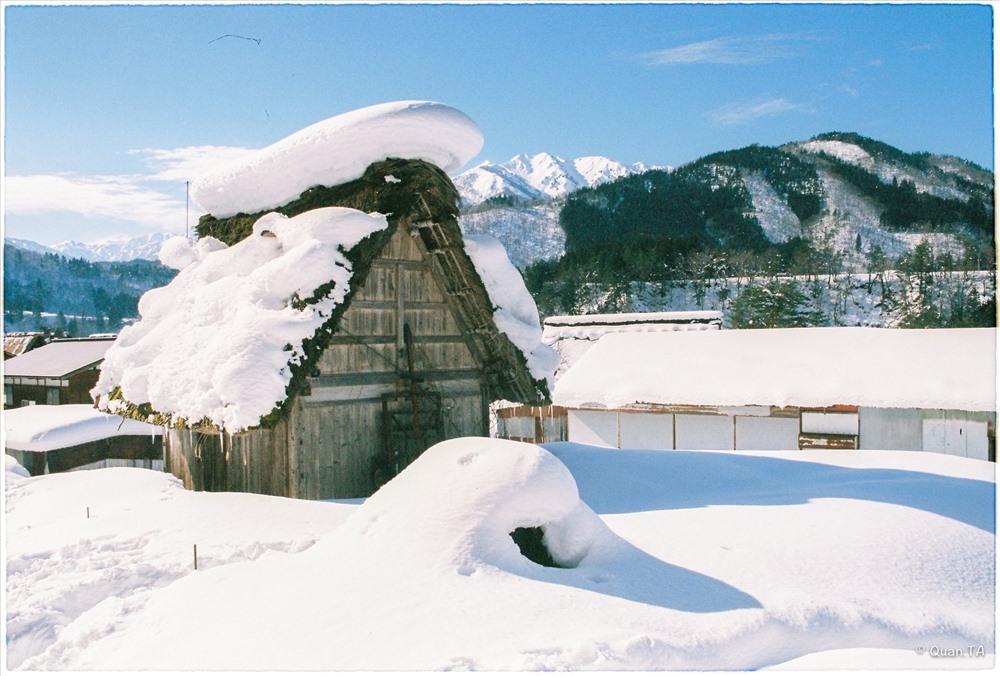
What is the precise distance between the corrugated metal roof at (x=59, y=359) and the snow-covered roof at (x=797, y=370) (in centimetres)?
2201

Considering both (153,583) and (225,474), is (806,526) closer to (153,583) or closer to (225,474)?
(153,583)

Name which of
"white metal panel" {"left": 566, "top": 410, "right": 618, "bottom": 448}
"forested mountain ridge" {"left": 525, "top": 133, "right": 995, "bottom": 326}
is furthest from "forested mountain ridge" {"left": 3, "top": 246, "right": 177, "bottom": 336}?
"white metal panel" {"left": 566, "top": 410, "right": 618, "bottom": 448}

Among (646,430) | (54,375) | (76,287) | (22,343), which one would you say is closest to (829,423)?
(646,430)

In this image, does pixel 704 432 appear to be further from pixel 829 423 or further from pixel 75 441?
pixel 75 441

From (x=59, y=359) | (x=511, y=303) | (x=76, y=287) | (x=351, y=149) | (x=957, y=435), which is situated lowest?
(x=957, y=435)

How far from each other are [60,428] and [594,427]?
55.6 feet

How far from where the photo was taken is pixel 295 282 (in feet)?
29.1

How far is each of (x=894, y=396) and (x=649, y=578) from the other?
526 inches

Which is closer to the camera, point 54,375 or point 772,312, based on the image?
point 54,375

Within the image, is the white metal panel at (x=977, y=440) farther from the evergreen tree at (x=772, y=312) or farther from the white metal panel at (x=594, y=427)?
the evergreen tree at (x=772, y=312)

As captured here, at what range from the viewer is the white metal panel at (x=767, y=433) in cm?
1798

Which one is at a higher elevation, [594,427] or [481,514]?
[481,514]

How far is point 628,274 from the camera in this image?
61.2 m

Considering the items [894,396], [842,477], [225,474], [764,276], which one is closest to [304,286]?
[225,474]
